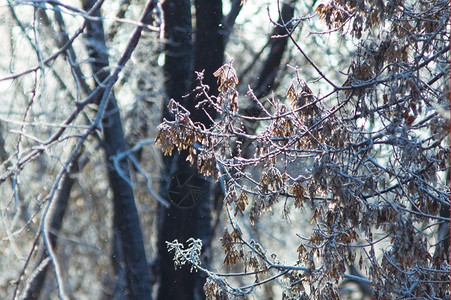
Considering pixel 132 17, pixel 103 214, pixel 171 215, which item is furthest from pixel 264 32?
pixel 103 214

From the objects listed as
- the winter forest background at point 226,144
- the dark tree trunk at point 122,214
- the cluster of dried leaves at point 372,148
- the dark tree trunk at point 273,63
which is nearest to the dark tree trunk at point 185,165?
the winter forest background at point 226,144

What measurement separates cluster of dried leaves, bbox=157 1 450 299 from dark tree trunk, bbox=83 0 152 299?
340cm

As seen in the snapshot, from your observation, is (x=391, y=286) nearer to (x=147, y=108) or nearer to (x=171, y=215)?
(x=171, y=215)

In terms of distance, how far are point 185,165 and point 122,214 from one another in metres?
1.10

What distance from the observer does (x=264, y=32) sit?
34.9 feet

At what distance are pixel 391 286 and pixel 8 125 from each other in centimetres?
762

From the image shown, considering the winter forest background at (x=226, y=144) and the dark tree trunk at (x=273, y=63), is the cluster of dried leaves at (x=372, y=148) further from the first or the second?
the dark tree trunk at (x=273, y=63)

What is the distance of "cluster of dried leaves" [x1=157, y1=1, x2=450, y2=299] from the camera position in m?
4.43

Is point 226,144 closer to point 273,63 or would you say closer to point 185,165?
point 185,165

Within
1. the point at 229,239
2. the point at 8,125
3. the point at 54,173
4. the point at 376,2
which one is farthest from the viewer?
the point at 54,173

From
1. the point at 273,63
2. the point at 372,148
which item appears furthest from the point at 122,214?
the point at 372,148

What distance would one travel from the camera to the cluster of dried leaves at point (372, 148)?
4.43 metres

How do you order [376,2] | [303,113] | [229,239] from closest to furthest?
1. [376,2]
2. [303,113]
3. [229,239]

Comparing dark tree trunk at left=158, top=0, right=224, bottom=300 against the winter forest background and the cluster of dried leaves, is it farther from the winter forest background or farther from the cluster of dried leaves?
the cluster of dried leaves
